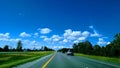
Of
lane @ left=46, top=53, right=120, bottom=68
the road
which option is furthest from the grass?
lane @ left=46, top=53, right=120, bottom=68

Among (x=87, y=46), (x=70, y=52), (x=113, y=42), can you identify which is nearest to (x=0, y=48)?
(x=87, y=46)

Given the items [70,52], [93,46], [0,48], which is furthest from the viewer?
[0,48]

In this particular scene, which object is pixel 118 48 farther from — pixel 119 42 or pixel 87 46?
pixel 87 46

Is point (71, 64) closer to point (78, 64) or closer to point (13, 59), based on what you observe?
point (78, 64)

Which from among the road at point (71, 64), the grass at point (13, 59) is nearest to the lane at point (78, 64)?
the road at point (71, 64)

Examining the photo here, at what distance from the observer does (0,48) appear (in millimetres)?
190875

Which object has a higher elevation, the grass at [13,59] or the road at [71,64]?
the grass at [13,59]

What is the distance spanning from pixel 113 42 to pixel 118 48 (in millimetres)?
7954

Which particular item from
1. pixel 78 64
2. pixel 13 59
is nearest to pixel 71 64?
pixel 78 64

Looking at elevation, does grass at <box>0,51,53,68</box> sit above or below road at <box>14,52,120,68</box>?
above

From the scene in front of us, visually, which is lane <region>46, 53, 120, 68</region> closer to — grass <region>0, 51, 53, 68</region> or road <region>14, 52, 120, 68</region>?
road <region>14, 52, 120, 68</region>

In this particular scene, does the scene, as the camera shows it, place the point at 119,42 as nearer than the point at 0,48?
Yes

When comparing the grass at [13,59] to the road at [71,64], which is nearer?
the road at [71,64]

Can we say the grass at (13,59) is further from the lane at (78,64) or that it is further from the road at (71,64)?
the lane at (78,64)
